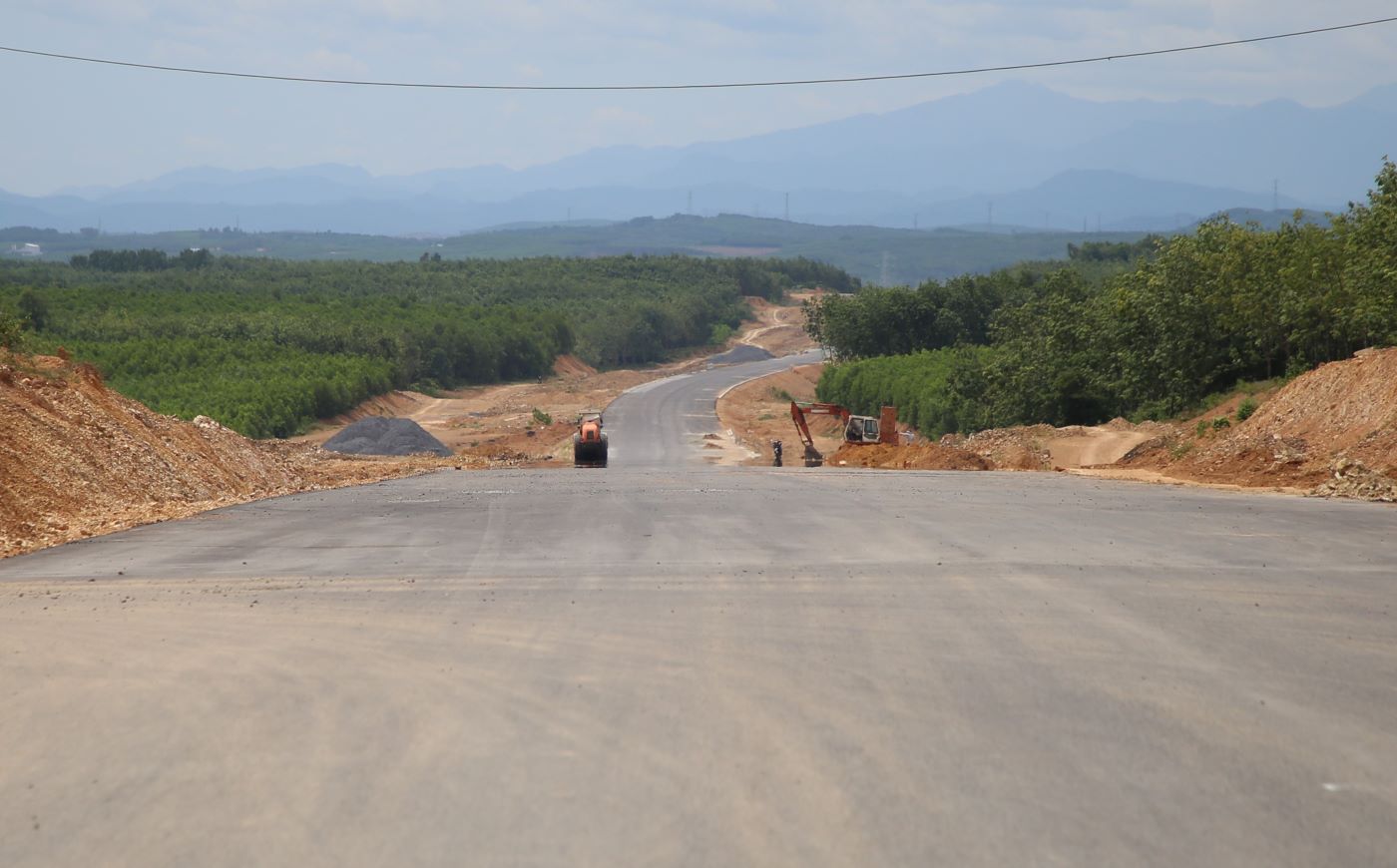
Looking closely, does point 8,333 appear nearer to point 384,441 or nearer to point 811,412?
point 384,441

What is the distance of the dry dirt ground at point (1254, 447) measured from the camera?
85.4ft

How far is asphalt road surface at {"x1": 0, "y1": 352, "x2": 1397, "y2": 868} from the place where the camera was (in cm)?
688

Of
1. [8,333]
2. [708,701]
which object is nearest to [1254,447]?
[708,701]

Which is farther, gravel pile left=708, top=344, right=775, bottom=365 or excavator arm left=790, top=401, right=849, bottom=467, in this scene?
gravel pile left=708, top=344, right=775, bottom=365

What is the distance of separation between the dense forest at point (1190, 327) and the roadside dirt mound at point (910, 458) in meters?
7.62

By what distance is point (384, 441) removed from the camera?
53.0 m

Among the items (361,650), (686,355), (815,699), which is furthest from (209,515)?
(686,355)

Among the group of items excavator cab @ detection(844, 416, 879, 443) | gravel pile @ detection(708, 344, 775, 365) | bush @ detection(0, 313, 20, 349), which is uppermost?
bush @ detection(0, 313, 20, 349)

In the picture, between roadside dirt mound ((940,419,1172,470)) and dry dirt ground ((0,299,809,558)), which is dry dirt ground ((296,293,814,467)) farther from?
roadside dirt mound ((940,419,1172,470))

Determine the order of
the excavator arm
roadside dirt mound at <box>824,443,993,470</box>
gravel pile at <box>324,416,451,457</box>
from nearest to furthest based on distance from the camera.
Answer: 1. roadside dirt mound at <box>824,443,993,470</box>
2. the excavator arm
3. gravel pile at <box>324,416,451,457</box>

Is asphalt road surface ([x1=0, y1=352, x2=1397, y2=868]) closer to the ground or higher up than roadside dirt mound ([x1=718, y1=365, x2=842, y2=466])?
higher up

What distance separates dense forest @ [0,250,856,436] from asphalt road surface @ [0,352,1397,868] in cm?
1849

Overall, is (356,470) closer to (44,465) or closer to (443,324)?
(44,465)

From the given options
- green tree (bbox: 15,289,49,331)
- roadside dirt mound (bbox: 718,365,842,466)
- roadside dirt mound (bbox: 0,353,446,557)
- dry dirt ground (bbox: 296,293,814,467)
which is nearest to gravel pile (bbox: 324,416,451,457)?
dry dirt ground (bbox: 296,293,814,467)
